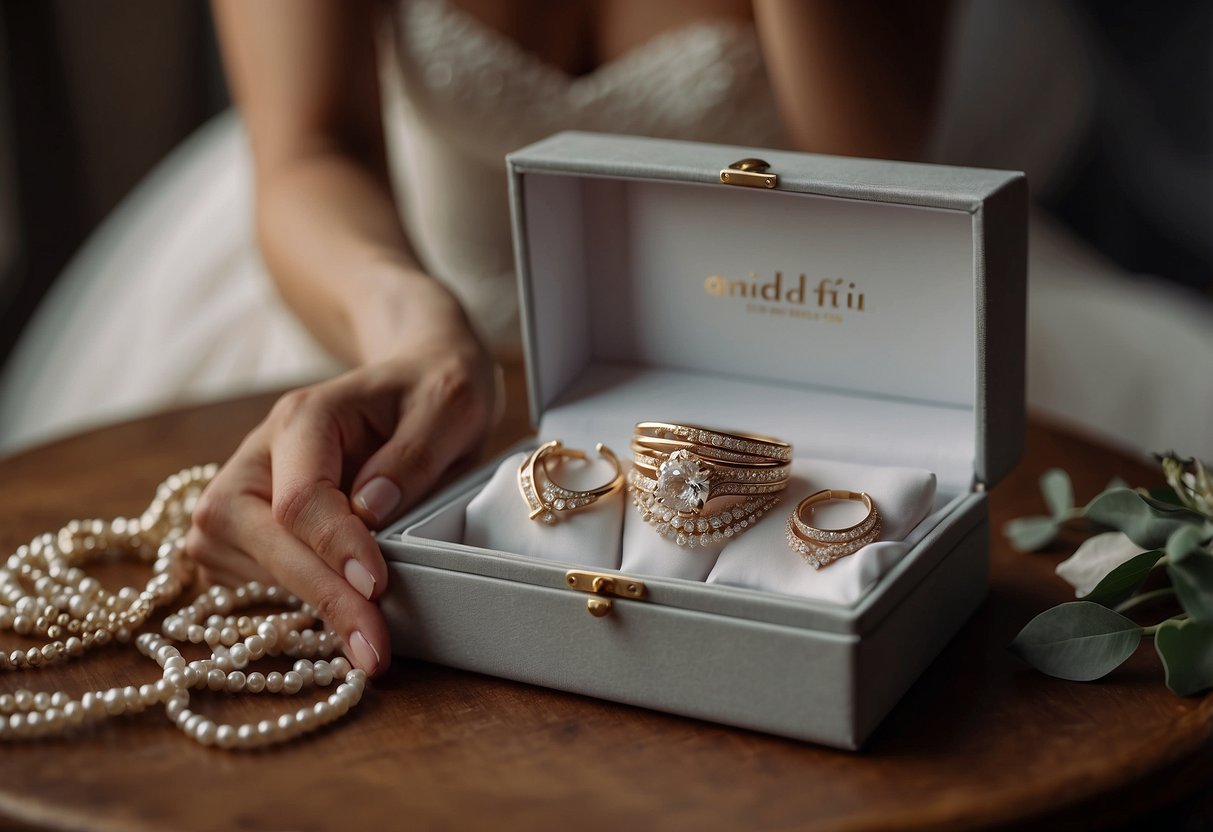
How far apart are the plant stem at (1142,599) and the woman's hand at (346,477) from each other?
20.6 inches

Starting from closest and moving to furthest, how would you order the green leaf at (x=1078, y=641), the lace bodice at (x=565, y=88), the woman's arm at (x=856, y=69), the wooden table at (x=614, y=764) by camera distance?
the wooden table at (x=614, y=764) < the green leaf at (x=1078, y=641) < the woman's arm at (x=856, y=69) < the lace bodice at (x=565, y=88)

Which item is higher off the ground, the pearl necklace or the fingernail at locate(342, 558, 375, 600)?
the fingernail at locate(342, 558, 375, 600)

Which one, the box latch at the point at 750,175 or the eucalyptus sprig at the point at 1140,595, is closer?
the eucalyptus sprig at the point at 1140,595

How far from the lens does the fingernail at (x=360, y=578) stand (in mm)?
829

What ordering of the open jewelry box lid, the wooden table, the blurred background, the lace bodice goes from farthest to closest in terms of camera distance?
the blurred background
the lace bodice
the open jewelry box lid
the wooden table

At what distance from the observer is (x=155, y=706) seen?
802 millimetres

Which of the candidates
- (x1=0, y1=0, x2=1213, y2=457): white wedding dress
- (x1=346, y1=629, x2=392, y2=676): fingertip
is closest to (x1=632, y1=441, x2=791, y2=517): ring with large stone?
(x1=346, y1=629, x2=392, y2=676): fingertip

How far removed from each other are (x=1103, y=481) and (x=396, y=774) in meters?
0.76

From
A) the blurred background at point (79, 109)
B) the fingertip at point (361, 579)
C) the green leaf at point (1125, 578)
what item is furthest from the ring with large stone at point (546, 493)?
the blurred background at point (79, 109)

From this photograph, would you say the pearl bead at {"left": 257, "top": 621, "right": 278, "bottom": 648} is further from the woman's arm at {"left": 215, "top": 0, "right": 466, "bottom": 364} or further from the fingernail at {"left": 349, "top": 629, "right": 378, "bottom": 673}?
the woman's arm at {"left": 215, "top": 0, "right": 466, "bottom": 364}

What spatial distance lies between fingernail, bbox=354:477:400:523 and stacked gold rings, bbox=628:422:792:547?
18 cm

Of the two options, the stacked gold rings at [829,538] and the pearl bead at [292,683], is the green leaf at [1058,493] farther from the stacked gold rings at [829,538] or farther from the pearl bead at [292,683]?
the pearl bead at [292,683]

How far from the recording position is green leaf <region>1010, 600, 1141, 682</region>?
2.58 ft

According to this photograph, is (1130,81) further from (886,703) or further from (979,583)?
A: (886,703)
